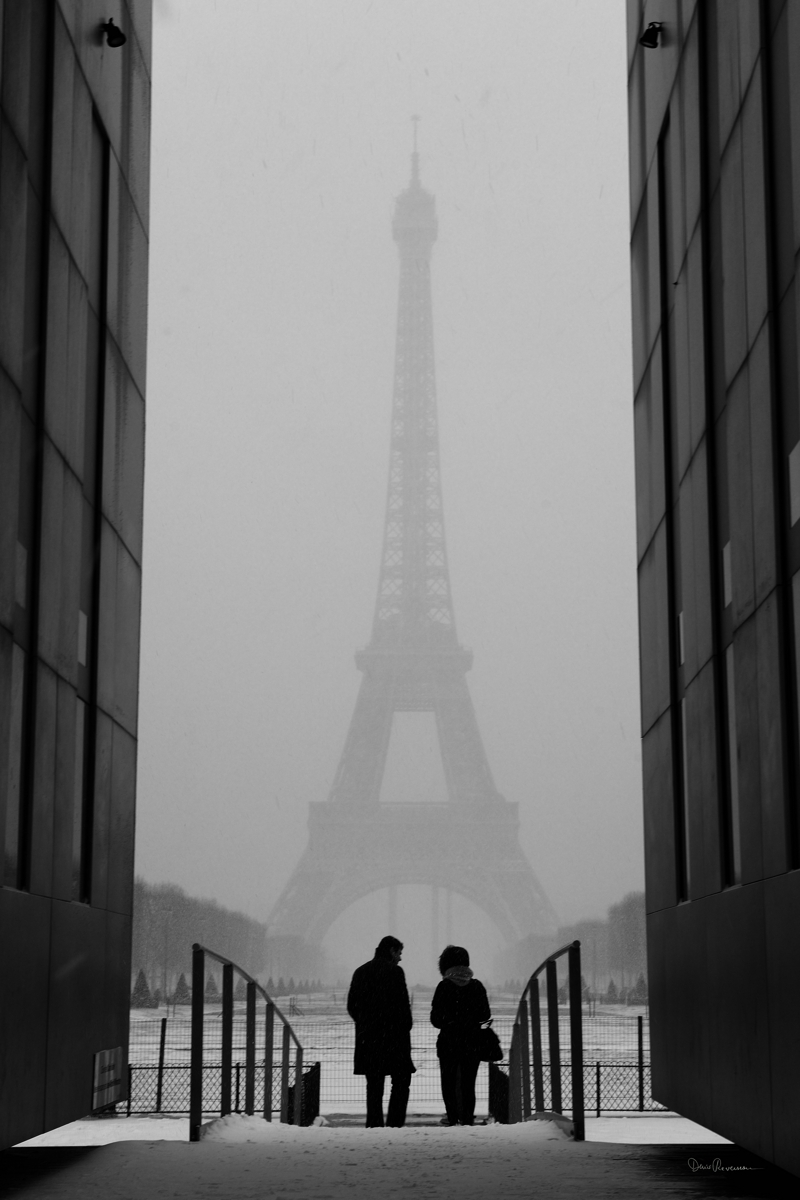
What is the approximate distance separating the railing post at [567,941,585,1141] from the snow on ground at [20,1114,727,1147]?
0.42m

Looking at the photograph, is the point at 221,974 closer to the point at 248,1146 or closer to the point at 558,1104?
the point at 248,1146

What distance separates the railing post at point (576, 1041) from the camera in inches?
333

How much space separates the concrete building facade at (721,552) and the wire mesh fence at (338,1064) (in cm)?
253

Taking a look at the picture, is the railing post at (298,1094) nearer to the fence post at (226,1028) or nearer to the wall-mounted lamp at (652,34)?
the fence post at (226,1028)

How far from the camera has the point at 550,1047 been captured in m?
9.52

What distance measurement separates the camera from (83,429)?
10.3 metres

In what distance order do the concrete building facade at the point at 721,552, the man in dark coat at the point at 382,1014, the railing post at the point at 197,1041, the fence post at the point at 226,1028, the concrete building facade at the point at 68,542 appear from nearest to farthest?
the concrete building facade at the point at 721,552 → the concrete building facade at the point at 68,542 → the railing post at the point at 197,1041 → the fence post at the point at 226,1028 → the man in dark coat at the point at 382,1014

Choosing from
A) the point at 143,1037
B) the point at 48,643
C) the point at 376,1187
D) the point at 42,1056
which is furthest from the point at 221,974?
the point at 143,1037

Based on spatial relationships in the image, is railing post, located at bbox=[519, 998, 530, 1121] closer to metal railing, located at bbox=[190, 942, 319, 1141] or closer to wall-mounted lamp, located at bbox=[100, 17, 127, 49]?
metal railing, located at bbox=[190, 942, 319, 1141]

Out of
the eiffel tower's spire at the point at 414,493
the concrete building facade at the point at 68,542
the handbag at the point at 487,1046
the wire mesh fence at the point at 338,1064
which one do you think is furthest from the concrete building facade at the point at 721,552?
the eiffel tower's spire at the point at 414,493

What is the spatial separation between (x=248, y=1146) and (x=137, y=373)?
650 cm

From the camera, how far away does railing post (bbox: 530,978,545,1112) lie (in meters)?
11.1
